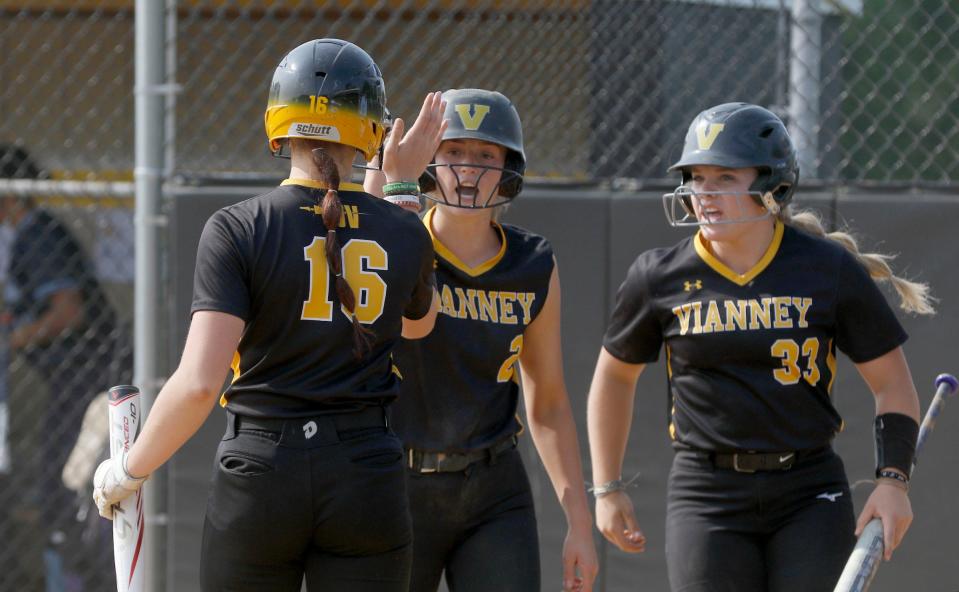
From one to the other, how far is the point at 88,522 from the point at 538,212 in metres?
3.01

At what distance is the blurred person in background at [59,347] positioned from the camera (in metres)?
6.11

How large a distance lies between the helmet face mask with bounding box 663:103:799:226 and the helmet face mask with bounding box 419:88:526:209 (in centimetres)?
57

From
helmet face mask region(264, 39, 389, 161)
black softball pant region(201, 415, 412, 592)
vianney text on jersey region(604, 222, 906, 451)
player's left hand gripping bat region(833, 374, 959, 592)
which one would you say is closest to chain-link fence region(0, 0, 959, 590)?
vianney text on jersey region(604, 222, 906, 451)

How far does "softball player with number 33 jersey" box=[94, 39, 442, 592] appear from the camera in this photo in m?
2.73

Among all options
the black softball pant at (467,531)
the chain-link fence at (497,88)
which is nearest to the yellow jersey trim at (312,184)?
the black softball pant at (467,531)

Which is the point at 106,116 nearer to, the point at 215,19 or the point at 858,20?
the point at 215,19

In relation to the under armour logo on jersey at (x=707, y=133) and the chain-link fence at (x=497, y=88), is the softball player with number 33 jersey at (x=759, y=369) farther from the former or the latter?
the chain-link fence at (x=497, y=88)

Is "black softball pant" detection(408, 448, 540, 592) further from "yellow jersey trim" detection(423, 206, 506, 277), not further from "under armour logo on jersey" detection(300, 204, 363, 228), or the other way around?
"under armour logo on jersey" detection(300, 204, 363, 228)

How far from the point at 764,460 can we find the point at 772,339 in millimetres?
383

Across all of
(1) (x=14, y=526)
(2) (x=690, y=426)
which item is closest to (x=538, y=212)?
(2) (x=690, y=426)

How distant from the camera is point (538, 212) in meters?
5.14

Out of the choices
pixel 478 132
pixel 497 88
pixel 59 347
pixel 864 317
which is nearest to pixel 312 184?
pixel 478 132

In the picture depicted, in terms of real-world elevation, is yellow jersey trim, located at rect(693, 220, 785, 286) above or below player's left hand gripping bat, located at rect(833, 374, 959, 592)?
above

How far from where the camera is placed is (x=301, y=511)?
2738 millimetres
